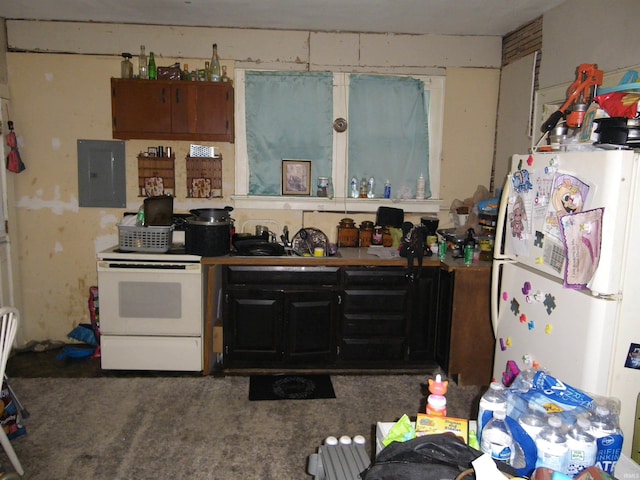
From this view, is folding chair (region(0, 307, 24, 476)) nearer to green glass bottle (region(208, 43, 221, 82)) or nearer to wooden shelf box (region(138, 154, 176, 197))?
wooden shelf box (region(138, 154, 176, 197))

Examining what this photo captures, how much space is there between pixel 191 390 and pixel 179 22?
2817 millimetres

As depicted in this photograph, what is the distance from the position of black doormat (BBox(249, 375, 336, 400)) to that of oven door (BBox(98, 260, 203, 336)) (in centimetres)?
61

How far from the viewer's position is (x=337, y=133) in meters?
3.96

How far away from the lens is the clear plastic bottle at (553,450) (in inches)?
46.8

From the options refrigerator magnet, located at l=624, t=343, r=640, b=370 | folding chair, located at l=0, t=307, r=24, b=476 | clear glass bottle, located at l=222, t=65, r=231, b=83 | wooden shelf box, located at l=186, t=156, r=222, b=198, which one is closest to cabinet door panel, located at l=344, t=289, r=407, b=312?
wooden shelf box, located at l=186, t=156, r=222, b=198

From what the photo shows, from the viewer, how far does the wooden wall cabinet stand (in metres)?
3.65

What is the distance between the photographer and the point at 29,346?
3.89 m

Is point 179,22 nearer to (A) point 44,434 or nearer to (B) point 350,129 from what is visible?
(B) point 350,129

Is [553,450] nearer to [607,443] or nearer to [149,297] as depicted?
[607,443]

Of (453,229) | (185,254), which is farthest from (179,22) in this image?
(453,229)

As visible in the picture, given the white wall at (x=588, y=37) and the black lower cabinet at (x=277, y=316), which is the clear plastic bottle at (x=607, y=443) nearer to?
the white wall at (x=588, y=37)

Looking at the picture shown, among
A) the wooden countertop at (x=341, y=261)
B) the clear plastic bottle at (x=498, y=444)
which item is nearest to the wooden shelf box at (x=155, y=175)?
the wooden countertop at (x=341, y=261)

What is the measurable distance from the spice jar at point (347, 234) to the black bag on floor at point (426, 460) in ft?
8.96

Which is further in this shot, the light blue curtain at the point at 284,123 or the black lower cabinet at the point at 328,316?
the light blue curtain at the point at 284,123
